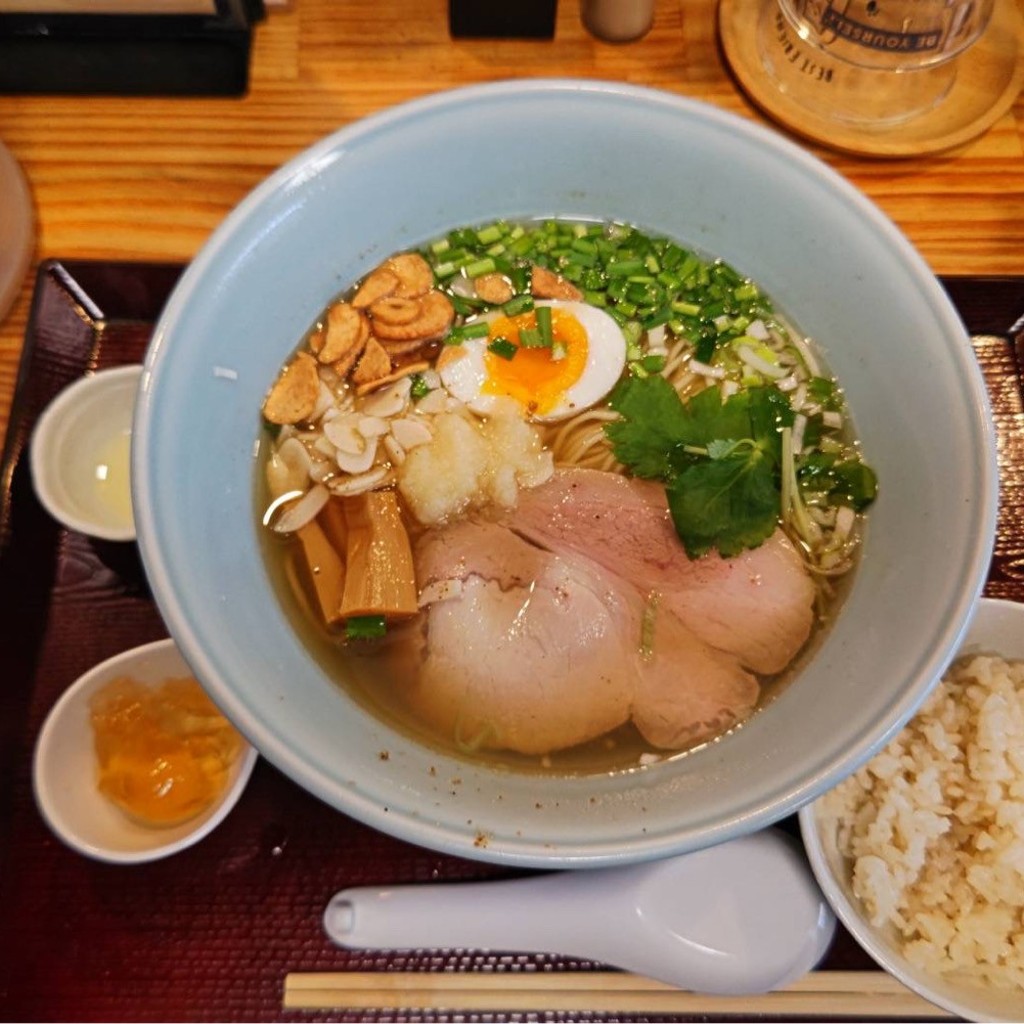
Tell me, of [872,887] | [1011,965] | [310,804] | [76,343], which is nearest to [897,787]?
[872,887]

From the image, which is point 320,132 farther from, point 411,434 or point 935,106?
point 935,106

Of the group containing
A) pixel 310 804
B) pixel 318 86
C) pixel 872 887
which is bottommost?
pixel 310 804

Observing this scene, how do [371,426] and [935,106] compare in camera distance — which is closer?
[371,426]

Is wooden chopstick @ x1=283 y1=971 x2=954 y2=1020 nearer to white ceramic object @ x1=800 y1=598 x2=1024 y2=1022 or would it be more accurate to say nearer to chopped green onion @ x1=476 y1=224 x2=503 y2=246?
white ceramic object @ x1=800 y1=598 x2=1024 y2=1022

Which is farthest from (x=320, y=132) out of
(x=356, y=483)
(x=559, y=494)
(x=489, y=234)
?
(x=559, y=494)

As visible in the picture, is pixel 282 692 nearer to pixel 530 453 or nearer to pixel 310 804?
pixel 310 804

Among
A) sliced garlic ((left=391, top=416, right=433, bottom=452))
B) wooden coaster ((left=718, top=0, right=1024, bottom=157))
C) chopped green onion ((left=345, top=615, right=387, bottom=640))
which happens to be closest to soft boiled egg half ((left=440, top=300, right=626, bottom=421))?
sliced garlic ((left=391, top=416, right=433, bottom=452))
